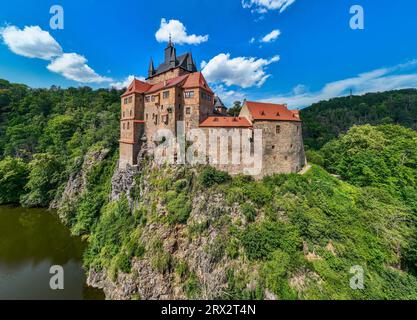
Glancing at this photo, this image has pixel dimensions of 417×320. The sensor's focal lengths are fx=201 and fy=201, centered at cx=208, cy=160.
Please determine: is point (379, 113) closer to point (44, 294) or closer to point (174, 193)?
point (174, 193)

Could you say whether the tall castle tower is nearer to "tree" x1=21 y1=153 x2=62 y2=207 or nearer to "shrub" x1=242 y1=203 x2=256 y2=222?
"shrub" x1=242 y1=203 x2=256 y2=222

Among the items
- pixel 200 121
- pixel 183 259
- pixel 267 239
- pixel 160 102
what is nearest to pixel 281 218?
pixel 267 239

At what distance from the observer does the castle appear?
21719mm

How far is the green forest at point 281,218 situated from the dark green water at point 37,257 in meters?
1.68

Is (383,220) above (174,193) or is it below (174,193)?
below

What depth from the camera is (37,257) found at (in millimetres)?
22656

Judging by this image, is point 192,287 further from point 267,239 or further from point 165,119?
point 165,119

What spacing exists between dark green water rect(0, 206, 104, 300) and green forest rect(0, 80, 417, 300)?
5.50ft

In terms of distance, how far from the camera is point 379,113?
66500mm

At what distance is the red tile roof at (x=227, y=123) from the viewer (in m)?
21.7

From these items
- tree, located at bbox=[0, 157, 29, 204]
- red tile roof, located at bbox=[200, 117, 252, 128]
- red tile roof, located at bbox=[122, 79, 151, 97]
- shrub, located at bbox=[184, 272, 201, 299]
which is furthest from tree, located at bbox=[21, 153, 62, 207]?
shrub, located at bbox=[184, 272, 201, 299]

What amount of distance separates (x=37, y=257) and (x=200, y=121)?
2401 centimetres

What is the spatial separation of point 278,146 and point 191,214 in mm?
11821
